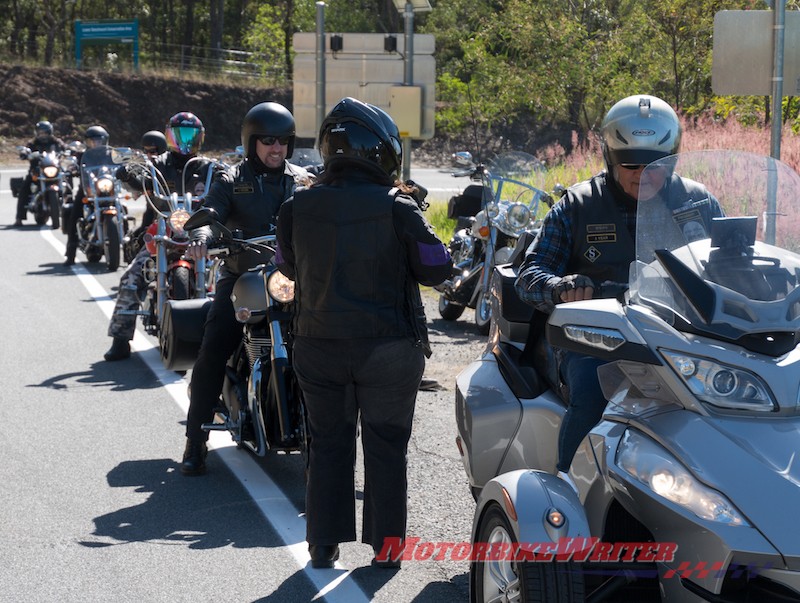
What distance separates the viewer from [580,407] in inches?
154

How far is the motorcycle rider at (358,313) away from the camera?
4535 mm

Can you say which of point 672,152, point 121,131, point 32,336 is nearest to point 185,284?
point 32,336

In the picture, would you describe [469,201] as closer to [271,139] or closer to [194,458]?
[271,139]

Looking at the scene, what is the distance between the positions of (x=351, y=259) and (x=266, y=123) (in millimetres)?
1932

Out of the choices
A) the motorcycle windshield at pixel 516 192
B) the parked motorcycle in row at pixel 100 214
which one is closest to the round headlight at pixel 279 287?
the motorcycle windshield at pixel 516 192

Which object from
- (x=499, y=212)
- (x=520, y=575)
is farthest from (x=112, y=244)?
(x=520, y=575)

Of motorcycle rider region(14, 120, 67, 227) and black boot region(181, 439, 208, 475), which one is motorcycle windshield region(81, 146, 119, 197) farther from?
black boot region(181, 439, 208, 475)

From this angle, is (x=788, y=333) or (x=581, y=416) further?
(x=581, y=416)

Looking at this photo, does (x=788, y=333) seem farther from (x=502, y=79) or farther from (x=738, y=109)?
(x=502, y=79)

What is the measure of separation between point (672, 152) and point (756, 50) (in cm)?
468

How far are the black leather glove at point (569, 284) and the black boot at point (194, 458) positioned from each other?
111 inches

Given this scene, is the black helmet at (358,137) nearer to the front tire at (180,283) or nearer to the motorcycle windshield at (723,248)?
the motorcycle windshield at (723,248)

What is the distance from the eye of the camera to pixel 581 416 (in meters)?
3.89

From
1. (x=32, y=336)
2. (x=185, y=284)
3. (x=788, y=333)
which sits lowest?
(x=32, y=336)
